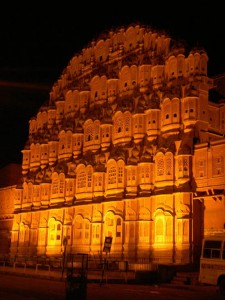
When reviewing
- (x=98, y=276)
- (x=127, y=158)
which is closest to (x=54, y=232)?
(x=127, y=158)

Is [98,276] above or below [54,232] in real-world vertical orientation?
below

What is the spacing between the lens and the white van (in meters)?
23.6

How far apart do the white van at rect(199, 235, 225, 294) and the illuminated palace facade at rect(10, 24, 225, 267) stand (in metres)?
13.4

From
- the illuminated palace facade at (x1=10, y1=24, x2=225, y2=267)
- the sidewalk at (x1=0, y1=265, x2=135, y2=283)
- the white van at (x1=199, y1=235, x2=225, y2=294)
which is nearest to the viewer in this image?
the white van at (x1=199, y1=235, x2=225, y2=294)

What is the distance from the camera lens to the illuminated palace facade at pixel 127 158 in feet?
133

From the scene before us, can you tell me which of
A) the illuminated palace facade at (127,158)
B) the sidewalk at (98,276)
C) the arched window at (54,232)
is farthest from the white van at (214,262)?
the arched window at (54,232)

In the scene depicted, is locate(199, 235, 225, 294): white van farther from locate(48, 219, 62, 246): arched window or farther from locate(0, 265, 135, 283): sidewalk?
locate(48, 219, 62, 246): arched window

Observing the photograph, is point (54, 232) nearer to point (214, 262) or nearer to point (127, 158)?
point (127, 158)

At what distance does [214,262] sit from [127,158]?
2357 cm

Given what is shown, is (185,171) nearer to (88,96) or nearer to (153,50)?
(153,50)

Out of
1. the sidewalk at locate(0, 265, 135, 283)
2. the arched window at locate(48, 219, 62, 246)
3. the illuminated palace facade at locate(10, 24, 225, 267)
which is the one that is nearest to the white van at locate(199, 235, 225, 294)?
the sidewalk at locate(0, 265, 135, 283)

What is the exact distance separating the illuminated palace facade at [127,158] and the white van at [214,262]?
13.4m

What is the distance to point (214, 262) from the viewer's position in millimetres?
24062

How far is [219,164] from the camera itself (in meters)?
38.4
